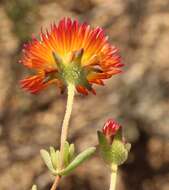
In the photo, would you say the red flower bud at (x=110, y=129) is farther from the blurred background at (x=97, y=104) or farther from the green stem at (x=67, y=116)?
the blurred background at (x=97, y=104)

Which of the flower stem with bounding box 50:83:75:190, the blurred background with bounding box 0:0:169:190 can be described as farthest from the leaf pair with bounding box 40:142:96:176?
the blurred background with bounding box 0:0:169:190

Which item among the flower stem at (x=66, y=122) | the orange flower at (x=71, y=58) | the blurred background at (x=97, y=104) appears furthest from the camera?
the blurred background at (x=97, y=104)

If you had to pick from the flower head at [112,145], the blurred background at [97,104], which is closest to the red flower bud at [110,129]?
the flower head at [112,145]

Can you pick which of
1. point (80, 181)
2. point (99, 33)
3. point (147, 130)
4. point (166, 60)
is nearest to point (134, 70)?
point (166, 60)

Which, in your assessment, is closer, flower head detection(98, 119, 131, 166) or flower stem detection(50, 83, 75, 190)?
flower stem detection(50, 83, 75, 190)

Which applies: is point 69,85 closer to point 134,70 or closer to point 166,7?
point 134,70

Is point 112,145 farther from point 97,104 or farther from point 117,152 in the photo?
point 97,104

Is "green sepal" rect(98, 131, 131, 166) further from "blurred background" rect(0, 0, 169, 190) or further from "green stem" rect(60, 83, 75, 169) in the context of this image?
"blurred background" rect(0, 0, 169, 190)
